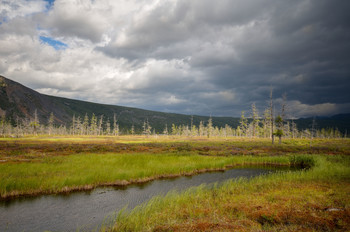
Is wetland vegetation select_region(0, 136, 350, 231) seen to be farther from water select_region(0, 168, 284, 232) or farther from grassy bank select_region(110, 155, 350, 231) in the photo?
water select_region(0, 168, 284, 232)

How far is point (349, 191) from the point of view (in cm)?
1102

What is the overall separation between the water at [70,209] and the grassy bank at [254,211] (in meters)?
2.44

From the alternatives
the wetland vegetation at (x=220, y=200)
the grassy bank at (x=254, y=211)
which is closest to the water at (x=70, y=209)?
the wetland vegetation at (x=220, y=200)

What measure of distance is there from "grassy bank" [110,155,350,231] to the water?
2.44 meters

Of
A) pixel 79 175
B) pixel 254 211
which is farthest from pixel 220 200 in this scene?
pixel 79 175

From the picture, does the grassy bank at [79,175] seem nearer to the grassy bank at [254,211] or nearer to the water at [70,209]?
the water at [70,209]

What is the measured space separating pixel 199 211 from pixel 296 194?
6277mm

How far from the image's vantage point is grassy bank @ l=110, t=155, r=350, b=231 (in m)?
7.17

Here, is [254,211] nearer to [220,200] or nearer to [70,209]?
[220,200]

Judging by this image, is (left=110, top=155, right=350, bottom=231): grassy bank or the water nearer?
(left=110, top=155, right=350, bottom=231): grassy bank

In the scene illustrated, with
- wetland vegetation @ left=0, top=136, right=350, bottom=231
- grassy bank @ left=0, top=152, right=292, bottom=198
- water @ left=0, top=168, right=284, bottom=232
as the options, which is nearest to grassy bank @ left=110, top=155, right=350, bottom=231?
wetland vegetation @ left=0, top=136, right=350, bottom=231

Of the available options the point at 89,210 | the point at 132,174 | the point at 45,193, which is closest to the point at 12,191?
the point at 45,193

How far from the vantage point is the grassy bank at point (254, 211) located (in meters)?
7.17

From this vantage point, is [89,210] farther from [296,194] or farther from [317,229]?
[296,194]
